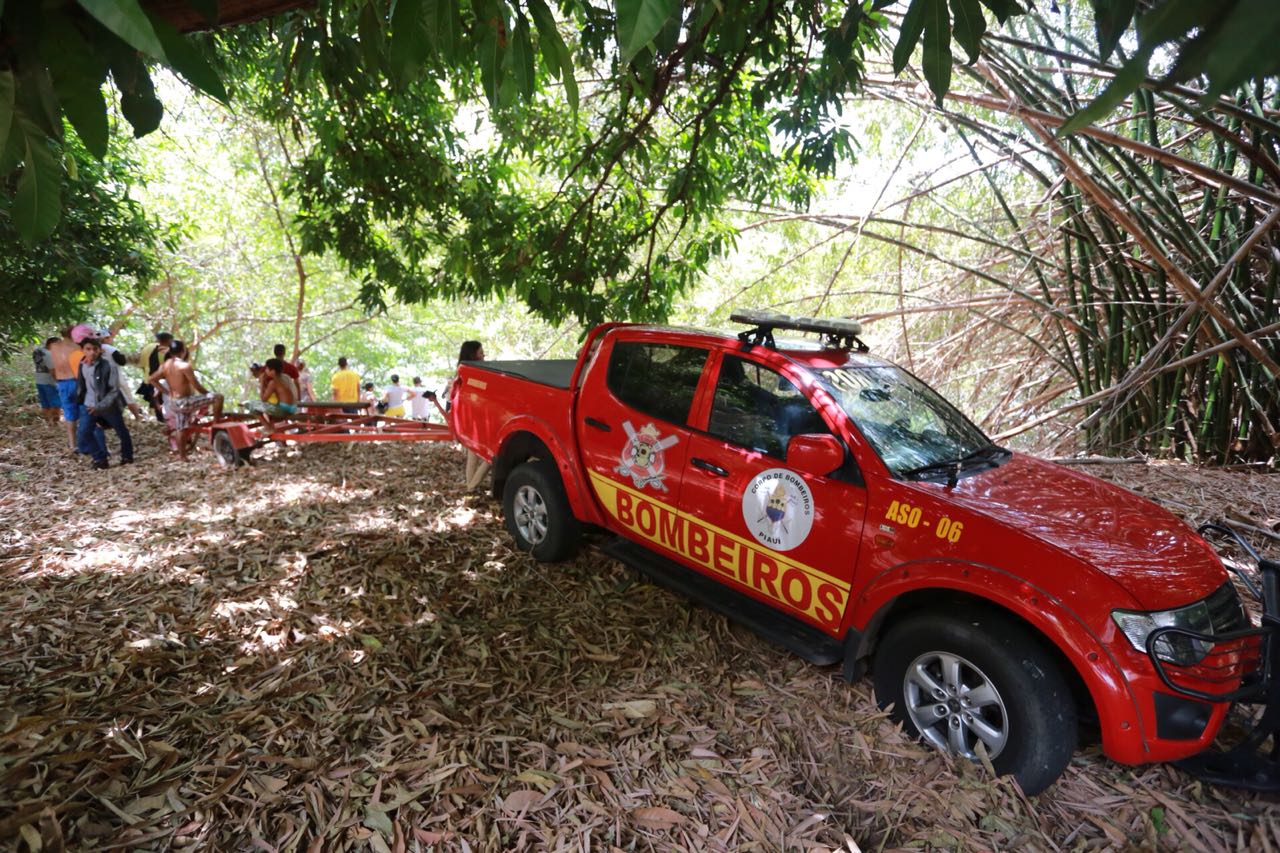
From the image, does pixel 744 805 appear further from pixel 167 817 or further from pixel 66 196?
pixel 66 196

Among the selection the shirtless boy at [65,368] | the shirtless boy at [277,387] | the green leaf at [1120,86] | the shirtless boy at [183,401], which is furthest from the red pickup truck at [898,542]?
the shirtless boy at [65,368]

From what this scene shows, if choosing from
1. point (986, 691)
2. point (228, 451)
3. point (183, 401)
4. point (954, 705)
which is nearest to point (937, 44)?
point (986, 691)

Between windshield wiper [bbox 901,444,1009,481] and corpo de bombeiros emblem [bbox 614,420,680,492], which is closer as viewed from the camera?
windshield wiper [bbox 901,444,1009,481]

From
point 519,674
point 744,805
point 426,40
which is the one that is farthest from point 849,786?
point 426,40

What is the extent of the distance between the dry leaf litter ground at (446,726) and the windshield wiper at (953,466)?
110 centimetres

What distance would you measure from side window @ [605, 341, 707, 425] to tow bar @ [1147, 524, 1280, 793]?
2253 millimetres

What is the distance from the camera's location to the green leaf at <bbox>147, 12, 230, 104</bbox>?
1.23m

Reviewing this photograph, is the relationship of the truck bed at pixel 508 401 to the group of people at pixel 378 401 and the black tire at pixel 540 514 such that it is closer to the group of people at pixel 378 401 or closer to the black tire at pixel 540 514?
the black tire at pixel 540 514

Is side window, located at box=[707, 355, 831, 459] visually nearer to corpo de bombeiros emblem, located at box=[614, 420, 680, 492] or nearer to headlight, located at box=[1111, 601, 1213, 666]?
corpo de bombeiros emblem, located at box=[614, 420, 680, 492]

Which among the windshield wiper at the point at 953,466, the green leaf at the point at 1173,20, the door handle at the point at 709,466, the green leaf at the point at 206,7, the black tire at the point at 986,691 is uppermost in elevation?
the green leaf at the point at 206,7

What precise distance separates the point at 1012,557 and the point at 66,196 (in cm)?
1006

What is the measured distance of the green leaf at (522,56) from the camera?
1.75m

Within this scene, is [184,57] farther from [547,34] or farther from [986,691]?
[986,691]

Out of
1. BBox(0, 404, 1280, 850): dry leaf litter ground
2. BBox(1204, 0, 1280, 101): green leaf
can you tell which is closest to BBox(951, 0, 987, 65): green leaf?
BBox(1204, 0, 1280, 101): green leaf
